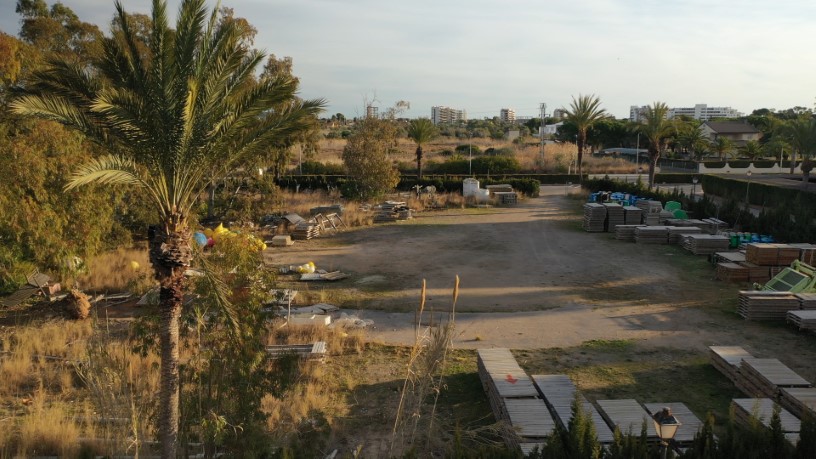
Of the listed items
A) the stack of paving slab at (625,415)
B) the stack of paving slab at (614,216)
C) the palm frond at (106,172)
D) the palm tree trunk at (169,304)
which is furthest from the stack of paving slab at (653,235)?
the palm frond at (106,172)

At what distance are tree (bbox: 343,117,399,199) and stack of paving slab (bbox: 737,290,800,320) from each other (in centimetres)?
2059

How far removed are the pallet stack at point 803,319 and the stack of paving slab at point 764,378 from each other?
3.45 metres

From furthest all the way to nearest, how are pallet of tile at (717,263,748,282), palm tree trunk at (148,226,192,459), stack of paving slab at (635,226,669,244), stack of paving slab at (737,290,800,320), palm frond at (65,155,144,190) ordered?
stack of paving slab at (635,226,669,244), pallet of tile at (717,263,748,282), stack of paving slab at (737,290,800,320), palm tree trunk at (148,226,192,459), palm frond at (65,155,144,190)

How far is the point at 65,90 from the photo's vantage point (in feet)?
25.5

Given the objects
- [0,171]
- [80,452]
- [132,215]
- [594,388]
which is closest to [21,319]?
[0,171]

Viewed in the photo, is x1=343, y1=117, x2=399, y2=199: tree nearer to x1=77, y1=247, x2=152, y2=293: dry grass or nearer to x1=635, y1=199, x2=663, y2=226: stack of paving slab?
x1=635, y1=199, x2=663, y2=226: stack of paving slab

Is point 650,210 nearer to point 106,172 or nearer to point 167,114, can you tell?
point 167,114

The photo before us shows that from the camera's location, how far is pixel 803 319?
12508 mm

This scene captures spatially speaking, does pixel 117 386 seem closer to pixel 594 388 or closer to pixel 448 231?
pixel 594 388

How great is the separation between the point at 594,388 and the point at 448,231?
1623 cm

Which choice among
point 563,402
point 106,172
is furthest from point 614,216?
point 106,172

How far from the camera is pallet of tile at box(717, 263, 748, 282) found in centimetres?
1706

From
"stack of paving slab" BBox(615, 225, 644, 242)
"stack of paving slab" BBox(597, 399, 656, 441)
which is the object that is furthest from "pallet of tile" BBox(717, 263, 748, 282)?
"stack of paving slab" BBox(597, 399, 656, 441)

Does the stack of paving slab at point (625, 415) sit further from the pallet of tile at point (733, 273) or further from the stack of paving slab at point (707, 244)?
the stack of paving slab at point (707, 244)
